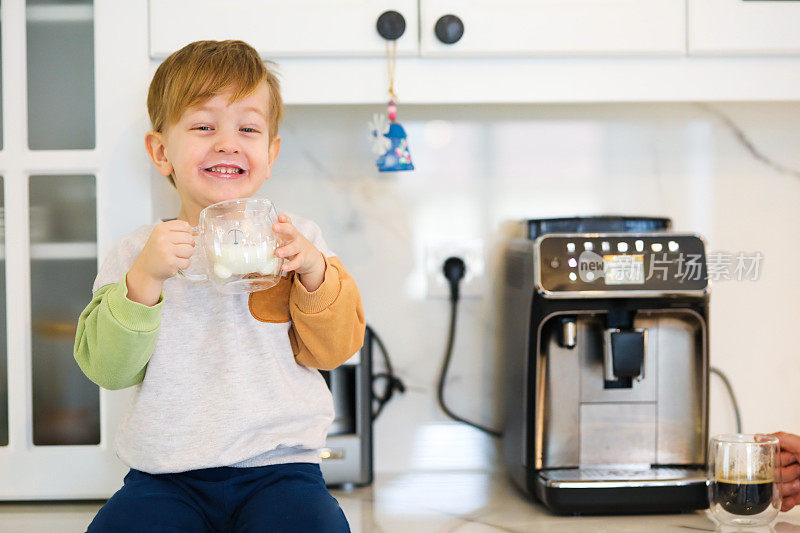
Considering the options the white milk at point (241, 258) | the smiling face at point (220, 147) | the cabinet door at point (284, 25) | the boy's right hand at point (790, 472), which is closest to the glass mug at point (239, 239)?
the white milk at point (241, 258)

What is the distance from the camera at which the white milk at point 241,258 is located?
30.7 inches

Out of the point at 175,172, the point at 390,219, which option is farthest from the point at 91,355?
the point at 390,219

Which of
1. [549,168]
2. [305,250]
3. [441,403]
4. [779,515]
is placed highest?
[549,168]

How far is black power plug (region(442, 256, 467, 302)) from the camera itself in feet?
4.42

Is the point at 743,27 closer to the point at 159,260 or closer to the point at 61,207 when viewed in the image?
the point at 159,260

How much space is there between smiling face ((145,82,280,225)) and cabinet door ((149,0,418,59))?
164mm

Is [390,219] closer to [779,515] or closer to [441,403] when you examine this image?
[441,403]

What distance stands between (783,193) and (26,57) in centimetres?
125

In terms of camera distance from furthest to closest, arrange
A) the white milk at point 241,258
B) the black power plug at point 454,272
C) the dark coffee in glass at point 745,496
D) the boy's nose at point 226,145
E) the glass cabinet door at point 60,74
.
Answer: the black power plug at point 454,272
the glass cabinet door at point 60,74
the dark coffee in glass at point 745,496
the boy's nose at point 226,145
the white milk at point 241,258

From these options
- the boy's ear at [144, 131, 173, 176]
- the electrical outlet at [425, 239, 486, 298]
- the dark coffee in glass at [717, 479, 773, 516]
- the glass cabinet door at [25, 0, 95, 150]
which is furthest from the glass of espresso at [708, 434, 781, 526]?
the glass cabinet door at [25, 0, 95, 150]

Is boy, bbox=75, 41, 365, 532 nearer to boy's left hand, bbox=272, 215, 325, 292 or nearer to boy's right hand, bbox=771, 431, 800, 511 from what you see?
boy's left hand, bbox=272, 215, 325, 292

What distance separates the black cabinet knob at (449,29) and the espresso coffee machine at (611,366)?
30 centimetres

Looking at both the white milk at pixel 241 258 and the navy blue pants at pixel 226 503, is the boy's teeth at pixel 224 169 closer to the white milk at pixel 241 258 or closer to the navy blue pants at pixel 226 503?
the white milk at pixel 241 258

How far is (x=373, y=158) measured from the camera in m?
1.35
